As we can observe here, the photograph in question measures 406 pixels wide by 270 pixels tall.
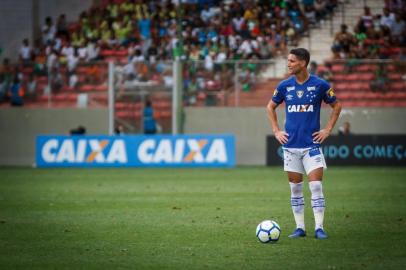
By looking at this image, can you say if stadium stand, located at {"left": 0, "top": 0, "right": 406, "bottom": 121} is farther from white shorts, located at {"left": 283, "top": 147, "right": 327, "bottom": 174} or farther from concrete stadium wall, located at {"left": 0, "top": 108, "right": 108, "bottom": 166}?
white shorts, located at {"left": 283, "top": 147, "right": 327, "bottom": 174}

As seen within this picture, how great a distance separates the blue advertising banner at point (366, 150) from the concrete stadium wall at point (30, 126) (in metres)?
8.00

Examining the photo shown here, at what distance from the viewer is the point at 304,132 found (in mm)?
11281

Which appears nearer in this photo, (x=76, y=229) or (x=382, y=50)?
(x=76, y=229)

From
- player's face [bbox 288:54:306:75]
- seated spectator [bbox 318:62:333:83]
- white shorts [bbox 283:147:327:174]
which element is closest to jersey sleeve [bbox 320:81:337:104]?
player's face [bbox 288:54:306:75]

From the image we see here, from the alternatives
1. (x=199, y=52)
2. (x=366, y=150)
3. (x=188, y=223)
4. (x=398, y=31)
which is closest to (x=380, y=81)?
(x=398, y=31)

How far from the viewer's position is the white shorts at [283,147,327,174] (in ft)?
36.8

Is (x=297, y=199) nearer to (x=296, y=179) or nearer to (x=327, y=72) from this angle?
(x=296, y=179)

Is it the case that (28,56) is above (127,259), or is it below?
above

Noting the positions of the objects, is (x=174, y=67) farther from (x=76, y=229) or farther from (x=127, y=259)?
(x=127, y=259)

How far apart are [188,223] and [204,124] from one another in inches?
778

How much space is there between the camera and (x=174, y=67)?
106 ft

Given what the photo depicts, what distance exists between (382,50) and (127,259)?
25454 mm

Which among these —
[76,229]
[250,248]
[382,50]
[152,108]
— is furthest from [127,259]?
[382,50]

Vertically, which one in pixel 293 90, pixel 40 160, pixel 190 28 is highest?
pixel 190 28
